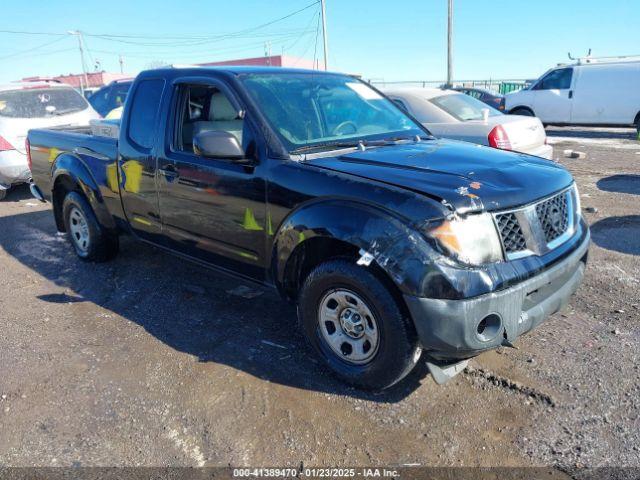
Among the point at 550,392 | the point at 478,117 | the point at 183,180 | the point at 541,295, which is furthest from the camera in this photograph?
the point at 478,117

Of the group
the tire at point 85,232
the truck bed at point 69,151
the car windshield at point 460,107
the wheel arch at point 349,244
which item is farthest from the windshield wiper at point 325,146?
the car windshield at point 460,107

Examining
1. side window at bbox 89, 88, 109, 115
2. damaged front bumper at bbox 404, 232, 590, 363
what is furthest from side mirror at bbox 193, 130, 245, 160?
side window at bbox 89, 88, 109, 115

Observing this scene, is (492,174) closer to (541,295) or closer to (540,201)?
(540,201)

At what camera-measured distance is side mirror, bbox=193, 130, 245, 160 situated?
3241 millimetres

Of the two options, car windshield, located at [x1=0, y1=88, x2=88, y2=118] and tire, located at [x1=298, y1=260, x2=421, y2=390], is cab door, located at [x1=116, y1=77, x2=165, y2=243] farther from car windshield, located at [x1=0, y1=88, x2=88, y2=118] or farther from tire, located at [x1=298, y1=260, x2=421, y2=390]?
car windshield, located at [x1=0, y1=88, x2=88, y2=118]

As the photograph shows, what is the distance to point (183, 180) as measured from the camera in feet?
12.4

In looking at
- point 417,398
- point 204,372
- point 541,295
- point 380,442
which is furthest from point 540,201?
point 204,372

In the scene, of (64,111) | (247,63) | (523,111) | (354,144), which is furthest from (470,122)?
(247,63)

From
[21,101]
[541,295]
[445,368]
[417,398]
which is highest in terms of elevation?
[21,101]

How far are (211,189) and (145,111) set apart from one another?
1212 mm

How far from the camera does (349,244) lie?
9.39ft

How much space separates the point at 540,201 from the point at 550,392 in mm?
1101

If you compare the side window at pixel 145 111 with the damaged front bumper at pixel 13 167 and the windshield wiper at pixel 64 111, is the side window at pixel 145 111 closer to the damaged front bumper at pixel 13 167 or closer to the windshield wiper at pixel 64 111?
the damaged front bumper at pixel 13 167

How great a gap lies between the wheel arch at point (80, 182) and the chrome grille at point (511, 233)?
362 centimetres
